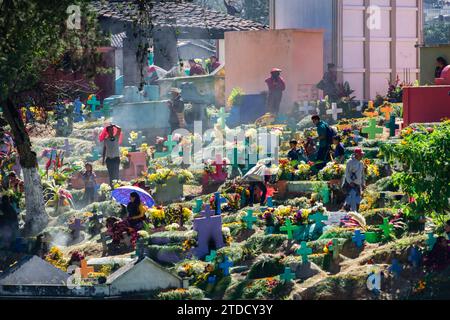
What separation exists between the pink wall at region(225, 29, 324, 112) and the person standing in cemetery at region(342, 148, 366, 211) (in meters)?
10.8

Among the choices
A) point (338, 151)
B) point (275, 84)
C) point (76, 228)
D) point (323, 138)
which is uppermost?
point (275, 84)

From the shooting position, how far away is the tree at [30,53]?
23188mm

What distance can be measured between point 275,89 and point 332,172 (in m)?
8.99

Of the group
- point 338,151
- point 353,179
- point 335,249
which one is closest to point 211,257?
point 335,249

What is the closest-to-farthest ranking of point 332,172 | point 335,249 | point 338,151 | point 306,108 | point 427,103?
point 335,249, point 332,172, point 338,151, point 427,103, point 306,108

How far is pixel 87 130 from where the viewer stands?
34781mm

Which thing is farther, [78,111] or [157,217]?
[78,111]

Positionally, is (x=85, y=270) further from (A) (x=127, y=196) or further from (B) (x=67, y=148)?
(B) (x=67, y=148)

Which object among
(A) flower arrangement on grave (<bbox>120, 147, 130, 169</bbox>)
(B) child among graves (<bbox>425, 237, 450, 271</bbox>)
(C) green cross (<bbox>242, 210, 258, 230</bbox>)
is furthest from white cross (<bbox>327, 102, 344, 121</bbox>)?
(B) child among graves (<bbox>425, 237, 450, 271</bbox>)

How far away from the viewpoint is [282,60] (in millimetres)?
34469

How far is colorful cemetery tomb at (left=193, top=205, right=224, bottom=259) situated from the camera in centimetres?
2134
